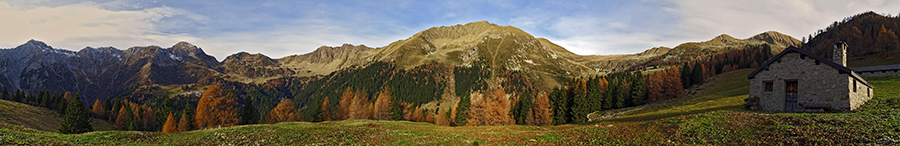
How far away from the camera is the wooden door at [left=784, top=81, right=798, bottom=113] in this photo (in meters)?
36.2

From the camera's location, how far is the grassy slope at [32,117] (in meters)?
86.0

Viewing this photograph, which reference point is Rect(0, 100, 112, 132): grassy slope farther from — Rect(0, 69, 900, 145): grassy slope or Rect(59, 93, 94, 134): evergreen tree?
Rect(0, 69, 900, 145): grassy slope

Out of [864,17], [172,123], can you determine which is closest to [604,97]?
[172,123]

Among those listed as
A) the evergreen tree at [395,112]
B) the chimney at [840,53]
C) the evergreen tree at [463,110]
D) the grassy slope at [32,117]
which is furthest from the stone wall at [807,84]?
the grassy slope at [32,117]

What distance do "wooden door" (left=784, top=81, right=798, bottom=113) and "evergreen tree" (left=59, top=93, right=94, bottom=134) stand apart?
386ft

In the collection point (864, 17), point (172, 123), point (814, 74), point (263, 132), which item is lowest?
point (172, 123)

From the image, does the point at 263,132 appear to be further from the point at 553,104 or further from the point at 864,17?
the point at 864,17

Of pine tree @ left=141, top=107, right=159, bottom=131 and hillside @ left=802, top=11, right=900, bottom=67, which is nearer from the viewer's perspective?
hillside @ left=802, top=11, right=900, bottom=67

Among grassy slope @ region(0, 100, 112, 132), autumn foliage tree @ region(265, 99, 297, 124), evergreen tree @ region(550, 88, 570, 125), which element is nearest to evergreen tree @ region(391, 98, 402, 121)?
autumn foliage tree @ region(265, 99, 297, 124)

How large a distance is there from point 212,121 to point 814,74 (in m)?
78.7

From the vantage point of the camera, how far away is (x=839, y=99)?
106 ft

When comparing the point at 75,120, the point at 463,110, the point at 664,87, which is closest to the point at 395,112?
the point at 463,110

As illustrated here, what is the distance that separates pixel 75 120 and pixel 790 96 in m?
121

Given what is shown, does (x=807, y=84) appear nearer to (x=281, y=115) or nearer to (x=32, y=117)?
(x=281, y=115)
